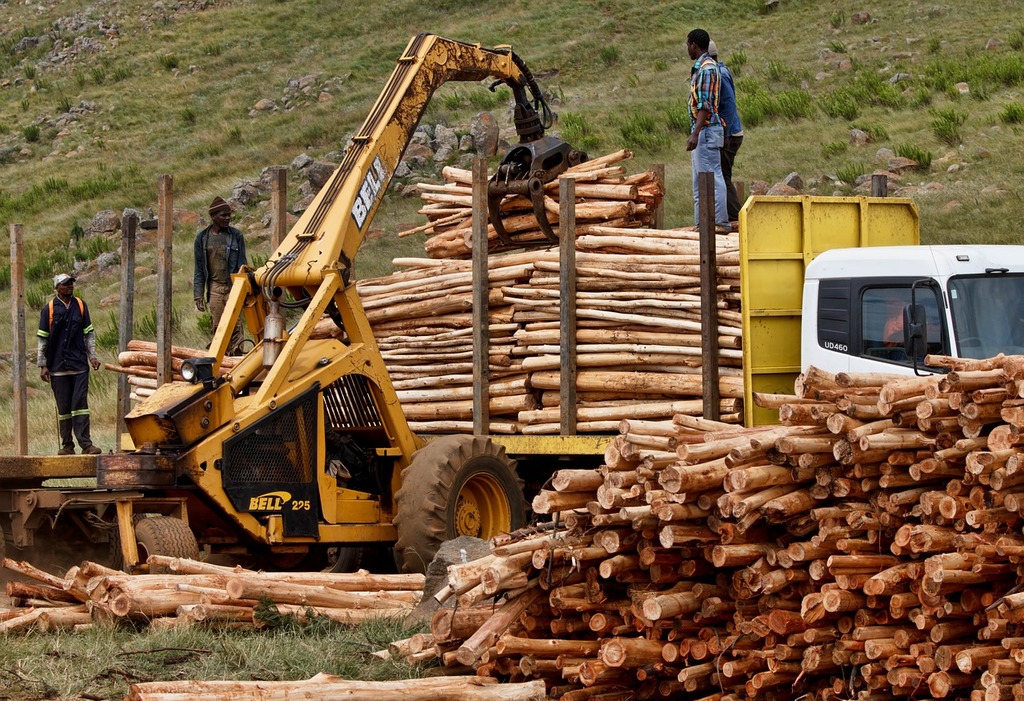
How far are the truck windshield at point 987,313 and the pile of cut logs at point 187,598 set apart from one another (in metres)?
4.12

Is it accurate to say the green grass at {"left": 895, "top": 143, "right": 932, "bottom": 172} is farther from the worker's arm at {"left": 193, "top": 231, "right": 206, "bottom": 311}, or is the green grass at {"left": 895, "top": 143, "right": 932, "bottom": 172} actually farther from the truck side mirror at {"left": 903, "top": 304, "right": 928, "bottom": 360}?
the truck side mirror at {"left": 903, "top": 304, "right": 928, "bottom": 360}

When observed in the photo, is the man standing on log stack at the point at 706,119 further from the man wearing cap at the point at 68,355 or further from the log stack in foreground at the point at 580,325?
the man wearing cap at the point at 68,355

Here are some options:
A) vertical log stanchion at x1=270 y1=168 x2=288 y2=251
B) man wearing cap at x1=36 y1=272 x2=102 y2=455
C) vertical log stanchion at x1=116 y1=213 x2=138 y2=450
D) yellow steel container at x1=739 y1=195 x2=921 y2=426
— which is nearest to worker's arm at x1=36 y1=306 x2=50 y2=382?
man wearing cap at x1=36 y1=272 x2=102 y2=455

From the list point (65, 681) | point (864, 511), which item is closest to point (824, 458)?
point (864, 511)

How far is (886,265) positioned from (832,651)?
3.99 meters

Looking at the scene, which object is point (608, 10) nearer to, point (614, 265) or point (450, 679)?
point (614, 265)

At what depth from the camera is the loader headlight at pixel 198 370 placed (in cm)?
1059

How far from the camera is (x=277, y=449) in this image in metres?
10.7

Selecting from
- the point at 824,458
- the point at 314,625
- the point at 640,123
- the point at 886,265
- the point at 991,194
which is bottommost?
the point at 314,625

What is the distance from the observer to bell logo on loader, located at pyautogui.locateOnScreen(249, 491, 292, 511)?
10.5 metres

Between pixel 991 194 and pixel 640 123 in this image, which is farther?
pixel 640 123

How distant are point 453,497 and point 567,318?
1763 millimetres

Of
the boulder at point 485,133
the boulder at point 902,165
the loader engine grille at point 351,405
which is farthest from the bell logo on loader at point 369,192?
the boulder at point 902,165

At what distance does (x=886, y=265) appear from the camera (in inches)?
400
